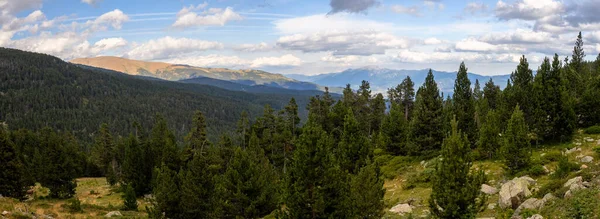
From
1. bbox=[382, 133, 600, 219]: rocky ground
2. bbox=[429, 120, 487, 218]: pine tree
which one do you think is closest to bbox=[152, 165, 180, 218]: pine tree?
bbox=[382, 133, 600, 219]: rocky ground

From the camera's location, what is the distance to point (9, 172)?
4138 cm

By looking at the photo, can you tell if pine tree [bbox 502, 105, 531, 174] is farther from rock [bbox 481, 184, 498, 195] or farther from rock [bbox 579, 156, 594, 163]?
rock [bbox 481, 184, 498, 195]

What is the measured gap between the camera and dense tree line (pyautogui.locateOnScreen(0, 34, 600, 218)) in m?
21.9

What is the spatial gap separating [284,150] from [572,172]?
39.5m

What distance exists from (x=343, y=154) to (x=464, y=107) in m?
24.2

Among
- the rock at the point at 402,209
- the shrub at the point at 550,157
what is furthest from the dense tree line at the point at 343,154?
the rock at the point at 402,209

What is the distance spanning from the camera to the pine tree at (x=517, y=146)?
1180 inches

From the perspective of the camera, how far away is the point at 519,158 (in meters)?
30.2

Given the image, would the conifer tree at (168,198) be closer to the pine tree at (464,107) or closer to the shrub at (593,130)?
the pine tree at (464,107)

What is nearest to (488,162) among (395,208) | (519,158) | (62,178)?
(519,158)

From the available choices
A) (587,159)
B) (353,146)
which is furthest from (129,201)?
(587,159)

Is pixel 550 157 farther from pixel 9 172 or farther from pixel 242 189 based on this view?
pixel 9 172

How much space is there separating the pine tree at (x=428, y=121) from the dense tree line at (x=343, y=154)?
12cm

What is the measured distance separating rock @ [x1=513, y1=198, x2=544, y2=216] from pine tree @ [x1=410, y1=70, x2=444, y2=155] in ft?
69.3
